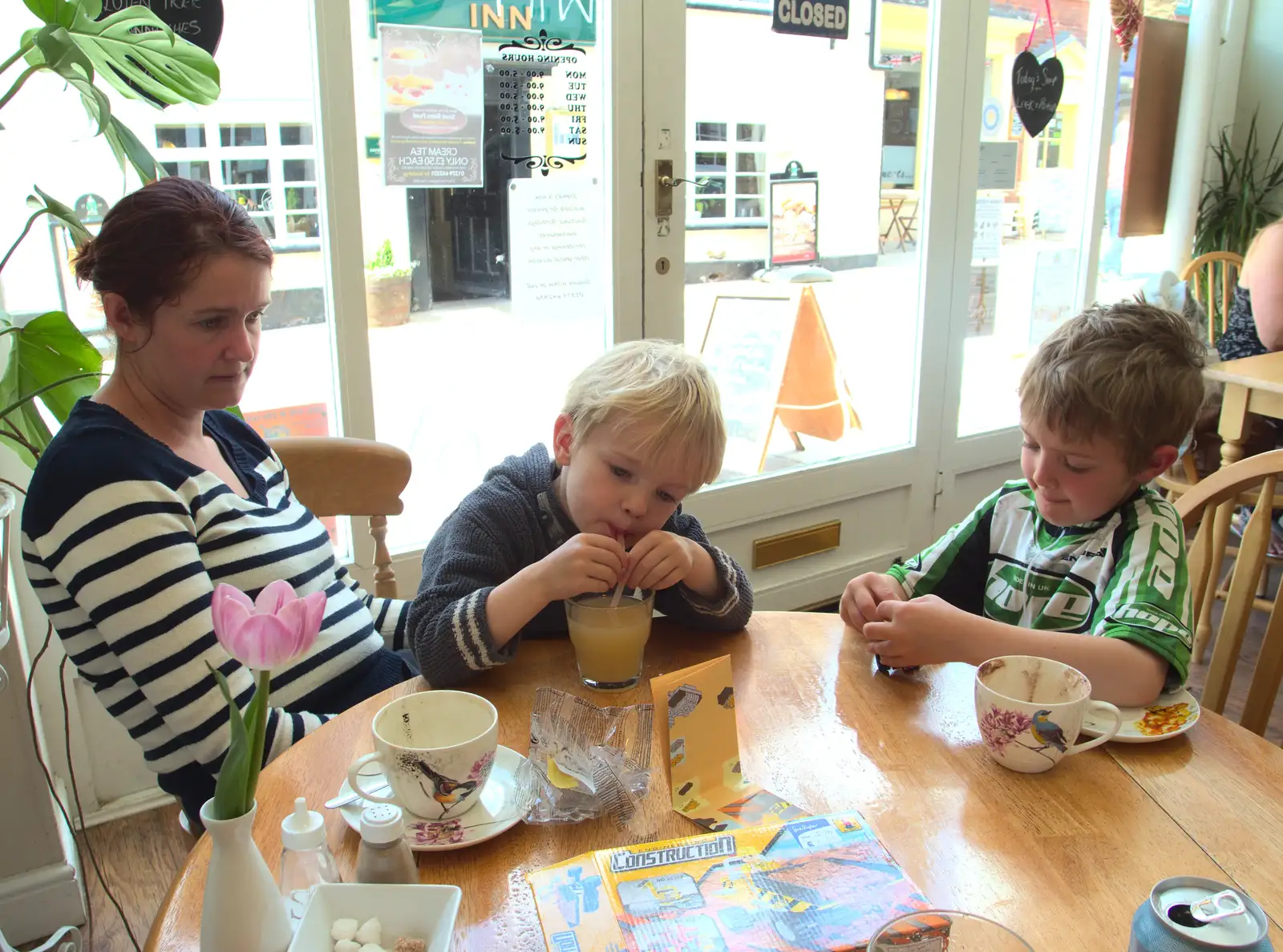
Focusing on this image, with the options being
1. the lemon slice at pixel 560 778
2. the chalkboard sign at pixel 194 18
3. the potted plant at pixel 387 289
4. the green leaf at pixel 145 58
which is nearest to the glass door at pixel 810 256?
the potted plant at pixel 387 289

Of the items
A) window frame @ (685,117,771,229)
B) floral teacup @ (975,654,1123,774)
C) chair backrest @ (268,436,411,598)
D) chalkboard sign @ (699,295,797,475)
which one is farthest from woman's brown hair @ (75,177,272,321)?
chalkboard sign @ (699,295,797,475)

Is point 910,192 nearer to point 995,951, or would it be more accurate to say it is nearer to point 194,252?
point 194,252

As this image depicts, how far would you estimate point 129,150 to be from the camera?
4.14 feet

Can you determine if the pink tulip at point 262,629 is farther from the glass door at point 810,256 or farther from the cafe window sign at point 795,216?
the cafe window sign at point 795,216

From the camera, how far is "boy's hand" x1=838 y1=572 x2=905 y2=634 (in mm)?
1211

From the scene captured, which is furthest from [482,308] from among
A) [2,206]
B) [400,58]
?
[2,206]

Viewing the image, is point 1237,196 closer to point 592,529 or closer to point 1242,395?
point 1242,395

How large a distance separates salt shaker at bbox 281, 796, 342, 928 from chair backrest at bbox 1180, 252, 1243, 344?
3647 millimetres

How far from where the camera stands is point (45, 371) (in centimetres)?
131

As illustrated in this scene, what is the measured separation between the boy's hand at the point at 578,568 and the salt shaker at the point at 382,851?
15.2 inches

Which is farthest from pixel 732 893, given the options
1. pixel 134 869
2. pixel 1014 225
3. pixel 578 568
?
pixel 1014 225

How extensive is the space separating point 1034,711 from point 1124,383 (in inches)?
19.5

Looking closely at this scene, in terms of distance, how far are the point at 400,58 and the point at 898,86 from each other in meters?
1.55

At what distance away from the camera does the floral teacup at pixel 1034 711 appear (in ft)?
2.92
